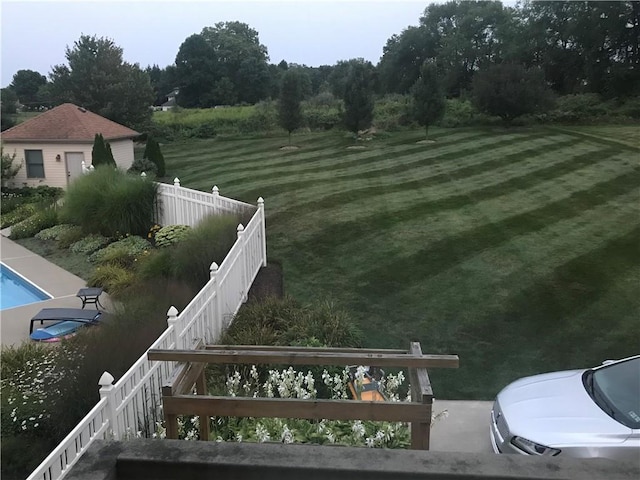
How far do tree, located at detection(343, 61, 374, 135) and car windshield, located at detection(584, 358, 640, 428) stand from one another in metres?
22.5

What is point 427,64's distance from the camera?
25859mm

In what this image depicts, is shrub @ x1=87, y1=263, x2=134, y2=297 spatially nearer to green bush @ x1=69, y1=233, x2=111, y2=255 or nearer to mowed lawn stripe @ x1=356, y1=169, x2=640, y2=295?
green bush @ x1=69, y1=233, x2=111, y2=255

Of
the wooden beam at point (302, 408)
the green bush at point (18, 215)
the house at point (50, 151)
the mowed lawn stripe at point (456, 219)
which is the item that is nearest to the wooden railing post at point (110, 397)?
the wooden beam at point (302, 408)

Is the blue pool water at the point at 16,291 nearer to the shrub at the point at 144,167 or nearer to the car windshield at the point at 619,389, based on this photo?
the car windshield at the point at 619,389

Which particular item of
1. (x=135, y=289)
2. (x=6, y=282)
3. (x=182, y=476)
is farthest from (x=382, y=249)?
(x=182, y=476)

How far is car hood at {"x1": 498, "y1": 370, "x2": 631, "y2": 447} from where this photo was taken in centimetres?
436

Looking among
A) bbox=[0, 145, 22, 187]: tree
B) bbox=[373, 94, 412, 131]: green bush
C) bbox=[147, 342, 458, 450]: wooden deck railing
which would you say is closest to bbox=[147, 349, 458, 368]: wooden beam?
bbox=[147, 342, 458, 450]: wooden deck railing

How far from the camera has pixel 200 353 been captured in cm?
431

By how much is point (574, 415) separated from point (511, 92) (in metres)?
27.4

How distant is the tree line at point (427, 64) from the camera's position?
31312 mm

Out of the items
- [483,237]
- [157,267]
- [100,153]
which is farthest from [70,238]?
[483,237]

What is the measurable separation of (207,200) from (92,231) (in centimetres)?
368

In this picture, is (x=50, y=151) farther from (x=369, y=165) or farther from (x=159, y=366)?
(x=159, y=366)

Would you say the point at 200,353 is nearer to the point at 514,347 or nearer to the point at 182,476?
the point at 182,476
